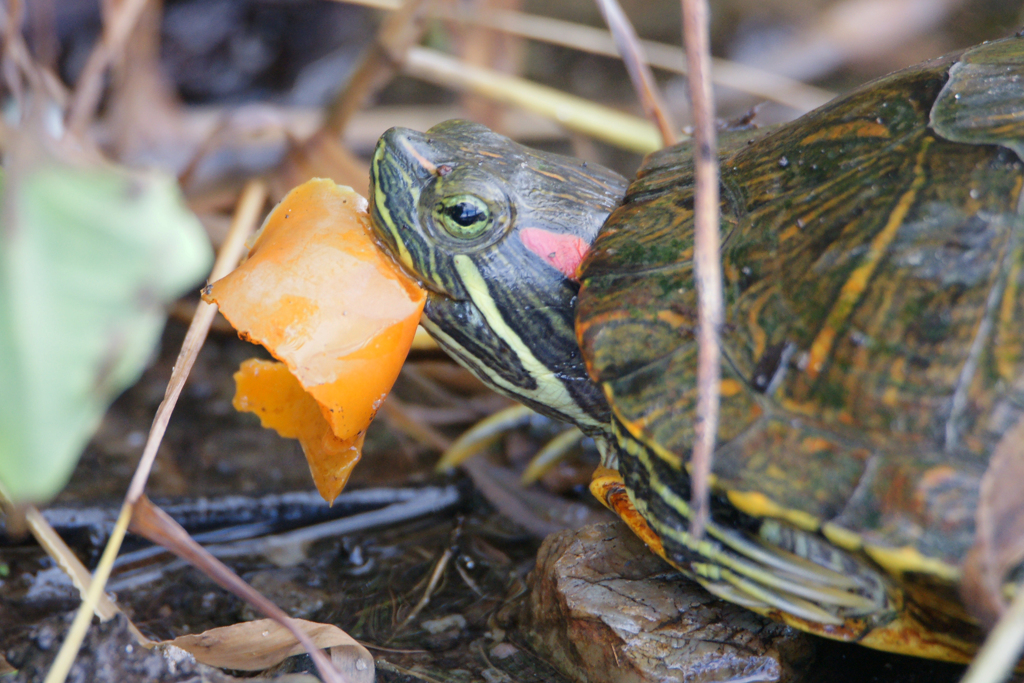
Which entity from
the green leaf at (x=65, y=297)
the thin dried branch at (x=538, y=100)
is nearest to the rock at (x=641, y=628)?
the green leaf at (x=65, y=297)

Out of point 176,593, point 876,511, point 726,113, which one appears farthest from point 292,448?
point 726,113

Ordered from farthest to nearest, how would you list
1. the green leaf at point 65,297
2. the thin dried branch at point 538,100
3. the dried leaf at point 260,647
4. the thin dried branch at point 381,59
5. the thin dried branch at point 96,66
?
the thin dried branch at point 538,100 < the thin dried branch at point 381,59 < the thin dried branch at point 96,66 < the dried leaf at point 260,647 < the green leaf at point 65,297

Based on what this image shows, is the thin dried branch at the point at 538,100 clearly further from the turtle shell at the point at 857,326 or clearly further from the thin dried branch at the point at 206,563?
the thin dried branch at the point at 206,563

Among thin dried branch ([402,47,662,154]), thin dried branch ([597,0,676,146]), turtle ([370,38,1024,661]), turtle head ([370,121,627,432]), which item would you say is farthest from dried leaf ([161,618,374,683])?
thin dried branch ([402,47,662,154])

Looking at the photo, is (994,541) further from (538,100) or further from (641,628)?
(538,100)

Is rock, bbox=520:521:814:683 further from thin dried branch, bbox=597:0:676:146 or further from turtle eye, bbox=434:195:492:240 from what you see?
thin dried branch, bbox=597:0:676:146

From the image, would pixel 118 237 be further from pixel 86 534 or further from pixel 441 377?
pixel 441 377

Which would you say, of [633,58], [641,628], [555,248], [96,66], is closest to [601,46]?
[633,58]

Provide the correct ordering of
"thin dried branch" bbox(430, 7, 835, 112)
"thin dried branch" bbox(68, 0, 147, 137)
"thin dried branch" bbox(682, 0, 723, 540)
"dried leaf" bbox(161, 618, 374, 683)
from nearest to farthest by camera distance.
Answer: "thin dried branch" bbox(682, 0, 723, 540) < "dried leaf" bbox(161, 618, 374, 683) < "thin dried branch" bbox(68, 0, 147, 137) < "thin dried branch" bbox(430, 7, 835, 112)
